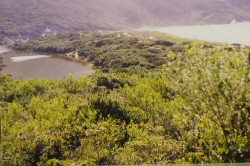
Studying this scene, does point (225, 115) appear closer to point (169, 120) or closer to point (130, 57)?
point (169, 120)

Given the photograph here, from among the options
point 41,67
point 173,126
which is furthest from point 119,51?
point 173,126

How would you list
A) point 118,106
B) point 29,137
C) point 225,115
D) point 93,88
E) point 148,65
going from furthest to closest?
point 148,65 < point 93,88 < point 118,106 < point 29,137 < point 225,115

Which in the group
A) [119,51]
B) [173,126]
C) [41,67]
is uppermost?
[173,126]

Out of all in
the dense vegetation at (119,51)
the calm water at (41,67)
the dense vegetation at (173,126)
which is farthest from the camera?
the dense vegetation at (119,51)

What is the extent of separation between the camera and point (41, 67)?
136250mm

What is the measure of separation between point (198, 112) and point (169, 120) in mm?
16882

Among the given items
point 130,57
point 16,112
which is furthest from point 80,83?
point 130,57

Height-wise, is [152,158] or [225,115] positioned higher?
[225,115]

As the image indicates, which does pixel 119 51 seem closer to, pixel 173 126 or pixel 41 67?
pixel 41 67

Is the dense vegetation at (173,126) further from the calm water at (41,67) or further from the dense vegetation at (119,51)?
the calm water at (41,67)

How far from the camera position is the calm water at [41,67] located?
118637 millimetres

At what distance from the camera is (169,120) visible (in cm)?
2923

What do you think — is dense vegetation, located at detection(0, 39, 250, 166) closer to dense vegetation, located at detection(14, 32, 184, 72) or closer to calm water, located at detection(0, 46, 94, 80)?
dense vegetation, located at detection(14, 32, 184, 72)

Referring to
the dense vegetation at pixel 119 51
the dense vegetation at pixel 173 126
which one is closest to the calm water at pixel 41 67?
the dense vegetation at pixel 119 51
